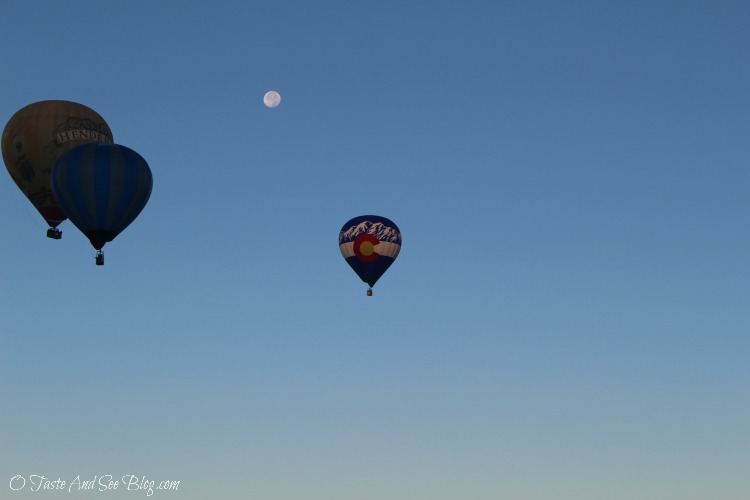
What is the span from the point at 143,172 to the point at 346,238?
1674 cm

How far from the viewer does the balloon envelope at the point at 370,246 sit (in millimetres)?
78312

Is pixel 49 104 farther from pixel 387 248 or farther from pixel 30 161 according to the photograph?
pixel 387 248

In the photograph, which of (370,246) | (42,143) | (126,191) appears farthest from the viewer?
(370,246)

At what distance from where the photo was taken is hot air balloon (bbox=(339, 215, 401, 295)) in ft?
A: 257

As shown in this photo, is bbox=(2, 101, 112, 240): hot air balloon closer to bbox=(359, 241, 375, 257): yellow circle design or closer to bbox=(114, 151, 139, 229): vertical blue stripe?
bbox=(114, 151, 139, 229): vertical blue stripe

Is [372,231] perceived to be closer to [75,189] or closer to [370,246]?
[370,246]

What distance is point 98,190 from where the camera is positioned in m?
64.6

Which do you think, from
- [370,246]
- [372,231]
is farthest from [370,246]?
[372,231]

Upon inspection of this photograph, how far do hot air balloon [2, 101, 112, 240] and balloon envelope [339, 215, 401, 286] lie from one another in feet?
55.2

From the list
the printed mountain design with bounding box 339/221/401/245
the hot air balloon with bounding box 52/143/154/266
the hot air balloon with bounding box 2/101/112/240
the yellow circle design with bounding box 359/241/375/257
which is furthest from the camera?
the printed mountain design with bounding box 339/221/401/245

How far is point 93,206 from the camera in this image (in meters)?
64.5

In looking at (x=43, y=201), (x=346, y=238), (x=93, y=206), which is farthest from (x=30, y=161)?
(x=346, y=238)

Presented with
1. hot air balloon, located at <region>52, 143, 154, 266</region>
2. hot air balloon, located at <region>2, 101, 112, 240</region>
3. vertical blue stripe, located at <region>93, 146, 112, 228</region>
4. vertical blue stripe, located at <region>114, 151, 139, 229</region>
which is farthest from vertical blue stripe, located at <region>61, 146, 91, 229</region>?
hot air balloon, located at <region>2, 101, 112, 240</region>

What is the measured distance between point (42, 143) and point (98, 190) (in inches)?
251
